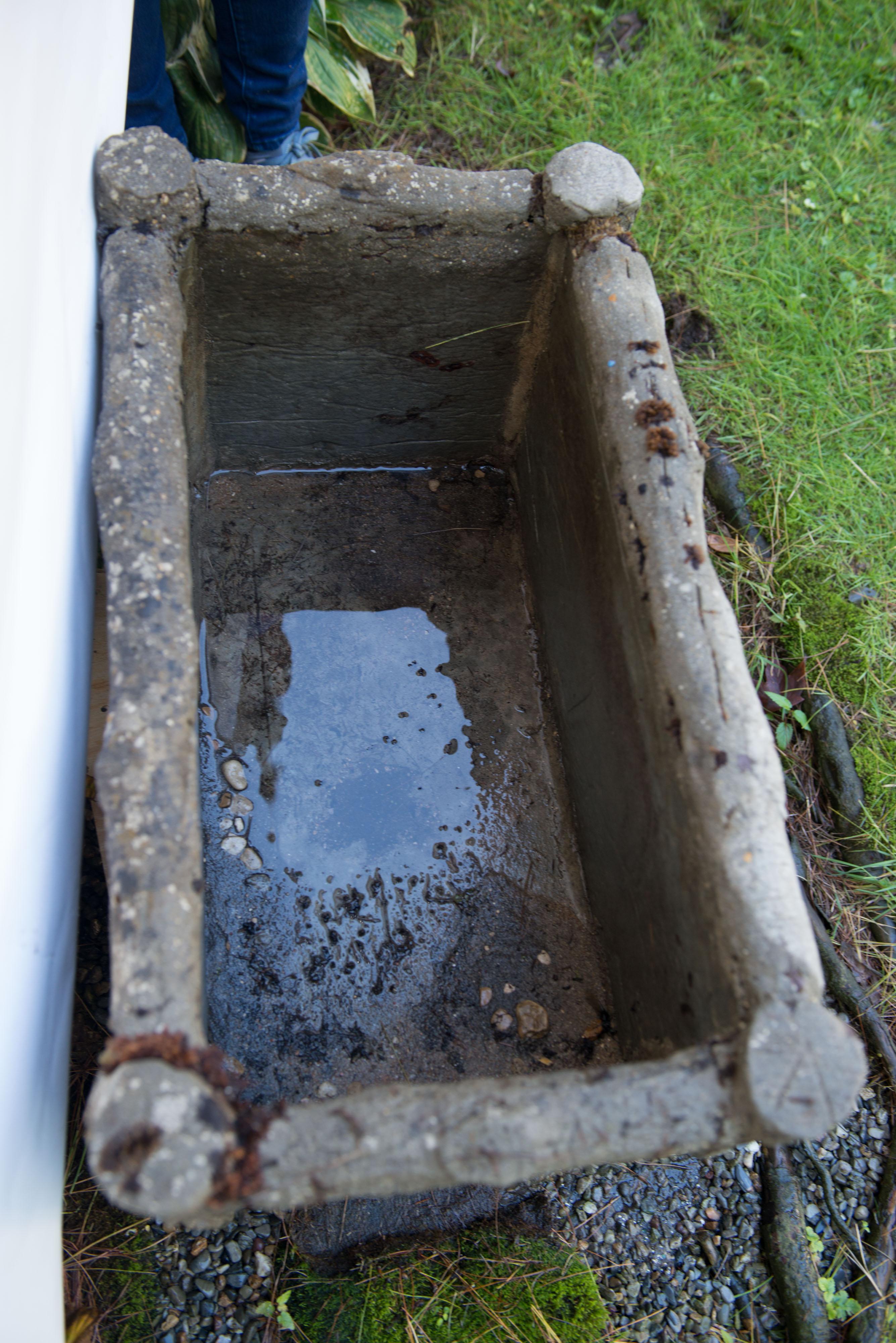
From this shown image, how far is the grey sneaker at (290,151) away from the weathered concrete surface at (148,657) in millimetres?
1024

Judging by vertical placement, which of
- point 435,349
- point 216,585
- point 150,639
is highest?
point 435,349

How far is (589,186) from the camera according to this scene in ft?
5.52

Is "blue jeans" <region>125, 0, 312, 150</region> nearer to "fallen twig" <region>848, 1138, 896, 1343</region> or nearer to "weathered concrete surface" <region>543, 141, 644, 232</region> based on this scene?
"weathered concrete surface" <region>543, 141, 644, 232</region>

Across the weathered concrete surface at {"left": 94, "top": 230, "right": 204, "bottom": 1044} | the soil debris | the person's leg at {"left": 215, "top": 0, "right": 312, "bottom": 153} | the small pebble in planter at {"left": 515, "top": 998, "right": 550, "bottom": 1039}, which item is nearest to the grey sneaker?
the person's leg at {"left": 215, "top": 0, "right": 312, "bottom": 153}

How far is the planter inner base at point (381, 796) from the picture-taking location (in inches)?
69.5

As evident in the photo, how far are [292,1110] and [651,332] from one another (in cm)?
144

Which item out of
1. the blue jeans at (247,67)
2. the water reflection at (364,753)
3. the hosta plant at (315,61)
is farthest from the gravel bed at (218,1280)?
the hosta plant at (315,61)

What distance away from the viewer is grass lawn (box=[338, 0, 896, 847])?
2398mm

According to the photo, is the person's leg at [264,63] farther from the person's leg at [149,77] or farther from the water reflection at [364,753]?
the water reflection at [364,753]

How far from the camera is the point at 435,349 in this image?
2051mm

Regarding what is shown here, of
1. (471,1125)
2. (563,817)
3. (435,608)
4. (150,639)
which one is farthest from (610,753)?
(150,639)

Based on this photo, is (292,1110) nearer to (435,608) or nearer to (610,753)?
(610,753)

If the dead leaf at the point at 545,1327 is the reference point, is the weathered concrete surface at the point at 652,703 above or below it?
above

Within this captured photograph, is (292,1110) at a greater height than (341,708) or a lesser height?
lesser
